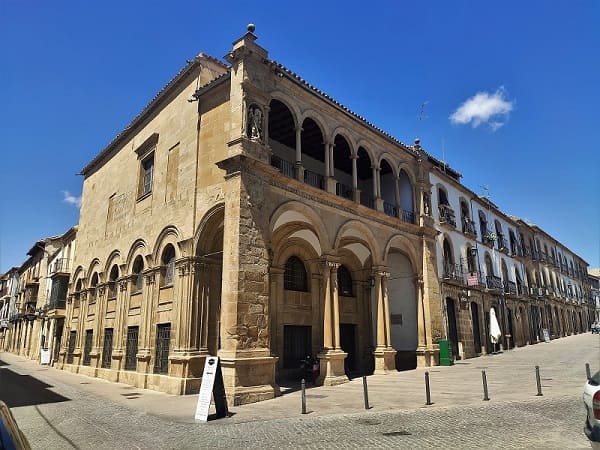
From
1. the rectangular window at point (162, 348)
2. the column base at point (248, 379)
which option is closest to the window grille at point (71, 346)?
the rectangular window at point (162, 348)

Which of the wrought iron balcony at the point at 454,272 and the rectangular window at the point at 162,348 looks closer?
the rectangular window at the point at 162,348

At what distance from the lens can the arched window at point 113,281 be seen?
2096 cm

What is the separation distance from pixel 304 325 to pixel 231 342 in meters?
7.09

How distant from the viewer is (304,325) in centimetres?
1853

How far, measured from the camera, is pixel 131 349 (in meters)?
18.0

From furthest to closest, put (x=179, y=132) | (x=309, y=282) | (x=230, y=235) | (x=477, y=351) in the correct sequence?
(x=477, y=351), (x=309, y=282), (x=179, y=132), (x=230, y=235)

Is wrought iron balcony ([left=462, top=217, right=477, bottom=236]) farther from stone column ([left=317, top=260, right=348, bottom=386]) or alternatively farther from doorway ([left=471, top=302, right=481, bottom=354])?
stone column ([left=317, top=260, right=348, bottom=386])

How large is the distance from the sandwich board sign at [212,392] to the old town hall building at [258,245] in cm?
139

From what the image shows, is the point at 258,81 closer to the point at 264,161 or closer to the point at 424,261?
the point at 264,161

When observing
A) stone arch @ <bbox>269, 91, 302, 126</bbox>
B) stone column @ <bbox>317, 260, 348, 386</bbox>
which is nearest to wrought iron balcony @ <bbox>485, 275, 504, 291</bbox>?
stone column @ <bbox>317, 260, 348, 386</bbox>

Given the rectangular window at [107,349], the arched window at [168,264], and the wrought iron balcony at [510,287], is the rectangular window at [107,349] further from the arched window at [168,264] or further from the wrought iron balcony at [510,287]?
the wrought iron balcony at [510,287]

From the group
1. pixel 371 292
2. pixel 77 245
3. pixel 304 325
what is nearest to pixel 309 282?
pixel 304 325

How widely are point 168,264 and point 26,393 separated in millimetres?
6421

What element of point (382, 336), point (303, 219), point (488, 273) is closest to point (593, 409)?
point (303, 219)
